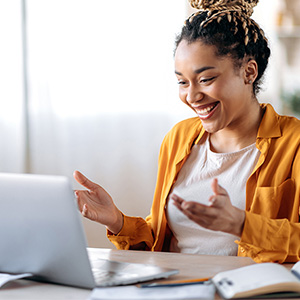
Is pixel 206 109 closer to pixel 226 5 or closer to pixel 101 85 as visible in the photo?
pixel 226 5

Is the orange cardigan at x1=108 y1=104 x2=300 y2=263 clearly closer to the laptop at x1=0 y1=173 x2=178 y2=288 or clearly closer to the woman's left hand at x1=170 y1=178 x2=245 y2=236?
the woman's left hand at x1=170 y1=178 x2=245 y2=236

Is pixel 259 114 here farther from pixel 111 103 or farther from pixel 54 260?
pixel 111 103

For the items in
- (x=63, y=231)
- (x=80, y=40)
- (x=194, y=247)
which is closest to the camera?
(x=63, y=231)

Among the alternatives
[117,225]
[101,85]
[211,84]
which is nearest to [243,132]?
[211,84]

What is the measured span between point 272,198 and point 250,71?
0.41 meters

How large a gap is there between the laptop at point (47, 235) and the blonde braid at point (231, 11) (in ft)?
2.72

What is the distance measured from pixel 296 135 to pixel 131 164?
1.58 meters

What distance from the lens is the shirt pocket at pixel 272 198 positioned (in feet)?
4.75

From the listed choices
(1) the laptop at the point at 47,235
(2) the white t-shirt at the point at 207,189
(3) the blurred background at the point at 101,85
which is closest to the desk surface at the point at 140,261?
(1) the laptop at the point at 47,235

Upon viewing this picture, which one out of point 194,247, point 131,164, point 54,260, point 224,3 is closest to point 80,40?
point 131,164

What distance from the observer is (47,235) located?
98 cm

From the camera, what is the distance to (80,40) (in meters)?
2.83

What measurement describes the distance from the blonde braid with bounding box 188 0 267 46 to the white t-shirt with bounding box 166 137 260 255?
36 centimetres

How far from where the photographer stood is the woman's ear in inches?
62.9
